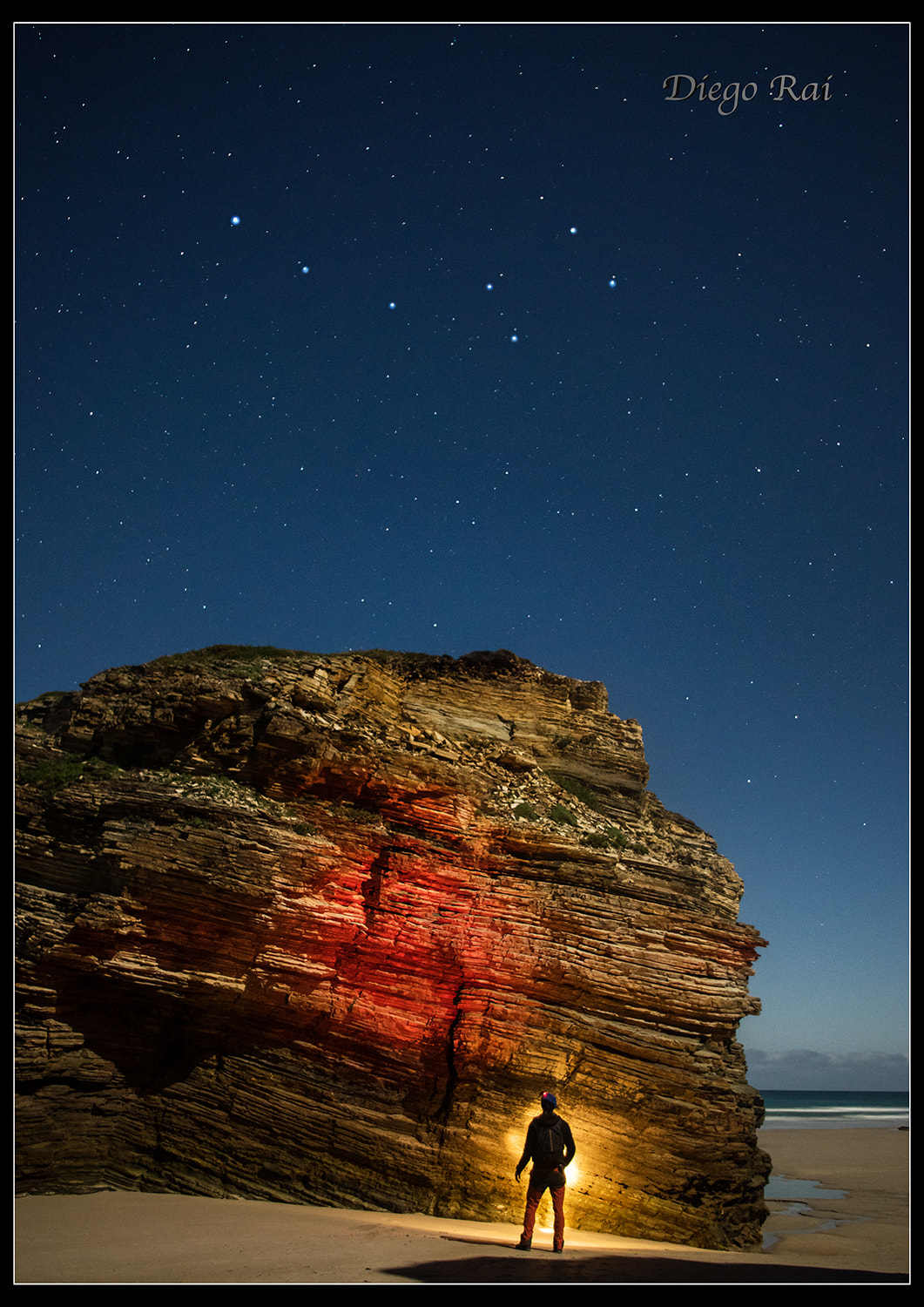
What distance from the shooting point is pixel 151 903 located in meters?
12.2

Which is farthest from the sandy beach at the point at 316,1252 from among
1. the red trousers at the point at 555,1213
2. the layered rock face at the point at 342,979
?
the layered rock face at the point at 342,979

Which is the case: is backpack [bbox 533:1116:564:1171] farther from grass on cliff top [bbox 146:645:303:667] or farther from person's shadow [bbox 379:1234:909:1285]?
grass on cliff top [bbox 146:645:303:667]

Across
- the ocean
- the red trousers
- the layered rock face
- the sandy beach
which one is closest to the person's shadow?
the sandy beach

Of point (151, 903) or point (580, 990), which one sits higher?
point (151, 903)

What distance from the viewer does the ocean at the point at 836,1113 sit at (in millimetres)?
57316

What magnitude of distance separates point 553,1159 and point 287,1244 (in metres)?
3.18

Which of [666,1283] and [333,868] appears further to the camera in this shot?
[333,868]

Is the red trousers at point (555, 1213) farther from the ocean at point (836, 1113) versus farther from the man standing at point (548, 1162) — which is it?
the ocean at point (836, 1113)

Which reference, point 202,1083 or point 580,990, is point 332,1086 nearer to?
point 202,1083

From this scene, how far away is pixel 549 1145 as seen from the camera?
9.11 meters

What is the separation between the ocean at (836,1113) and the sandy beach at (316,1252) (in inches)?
1372

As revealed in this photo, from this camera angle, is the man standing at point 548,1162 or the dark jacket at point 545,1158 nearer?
the man standing at point 548,1162

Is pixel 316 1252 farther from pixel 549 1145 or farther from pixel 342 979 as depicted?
pixel 342 979
